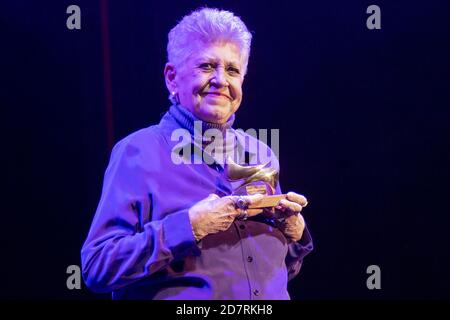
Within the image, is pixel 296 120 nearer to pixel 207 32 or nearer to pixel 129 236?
pixel 207 32

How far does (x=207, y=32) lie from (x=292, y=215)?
0.45 m

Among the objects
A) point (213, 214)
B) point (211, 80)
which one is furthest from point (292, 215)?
point (211, 80)

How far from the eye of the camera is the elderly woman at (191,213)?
42.4 inches

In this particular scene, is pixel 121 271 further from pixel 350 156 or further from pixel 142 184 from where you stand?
pixel 350 156

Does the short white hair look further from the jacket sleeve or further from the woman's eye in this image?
the jacket sleeve

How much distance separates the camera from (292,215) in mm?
1219

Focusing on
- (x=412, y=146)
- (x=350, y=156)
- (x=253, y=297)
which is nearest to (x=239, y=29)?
(x=253, y=297)

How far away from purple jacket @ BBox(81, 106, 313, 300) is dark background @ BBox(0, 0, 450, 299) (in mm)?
745

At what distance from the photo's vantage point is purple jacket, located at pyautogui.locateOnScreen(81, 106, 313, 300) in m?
1.07

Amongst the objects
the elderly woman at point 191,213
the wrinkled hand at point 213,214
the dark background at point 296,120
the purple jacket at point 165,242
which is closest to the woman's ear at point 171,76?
the elderly woman at point 191,213

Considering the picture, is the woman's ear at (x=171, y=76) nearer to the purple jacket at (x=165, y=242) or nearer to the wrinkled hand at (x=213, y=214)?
the purple jacket at (x=165, y=242)

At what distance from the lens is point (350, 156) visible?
202cm

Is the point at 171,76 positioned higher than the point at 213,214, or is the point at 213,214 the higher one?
the point at 171,76

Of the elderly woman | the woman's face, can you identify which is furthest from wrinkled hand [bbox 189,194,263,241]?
the woman's face
